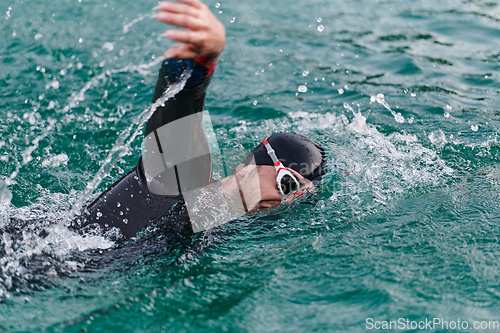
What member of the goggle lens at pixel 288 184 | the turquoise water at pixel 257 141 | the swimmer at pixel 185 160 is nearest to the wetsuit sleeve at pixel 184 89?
the swimmer at pixel 185 160

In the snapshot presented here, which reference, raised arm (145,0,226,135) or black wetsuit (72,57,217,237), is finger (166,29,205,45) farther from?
black wetsuit (72,57,217,237)

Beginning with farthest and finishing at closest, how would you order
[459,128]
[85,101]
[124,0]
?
[124,0] → [85,101] → [459,128]

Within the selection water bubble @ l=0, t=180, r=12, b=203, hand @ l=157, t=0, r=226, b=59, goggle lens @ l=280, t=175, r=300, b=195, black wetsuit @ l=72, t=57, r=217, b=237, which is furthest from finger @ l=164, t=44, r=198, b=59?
water bubble @ l=0, t=180, r=12, b=203

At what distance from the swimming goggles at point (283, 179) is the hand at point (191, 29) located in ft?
4.67

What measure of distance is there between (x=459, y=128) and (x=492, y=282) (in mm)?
2919

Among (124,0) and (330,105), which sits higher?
(124,0)

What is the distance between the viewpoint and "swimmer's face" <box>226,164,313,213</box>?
3.71m

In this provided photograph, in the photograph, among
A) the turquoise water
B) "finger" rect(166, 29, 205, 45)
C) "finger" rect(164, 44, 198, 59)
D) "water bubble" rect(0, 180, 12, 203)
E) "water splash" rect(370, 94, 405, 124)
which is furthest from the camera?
"water splash" rect(370, 94, 405, 124)

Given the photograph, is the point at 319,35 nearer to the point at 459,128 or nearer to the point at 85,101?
the point at 459,128

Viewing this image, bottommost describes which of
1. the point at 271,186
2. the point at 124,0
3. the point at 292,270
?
the point at 292,270

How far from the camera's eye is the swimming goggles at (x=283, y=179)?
3709 millimetres

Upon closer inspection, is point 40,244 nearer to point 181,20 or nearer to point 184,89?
point 184,89

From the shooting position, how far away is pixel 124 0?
376 inches

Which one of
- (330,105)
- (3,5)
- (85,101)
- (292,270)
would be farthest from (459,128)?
(3,5)
